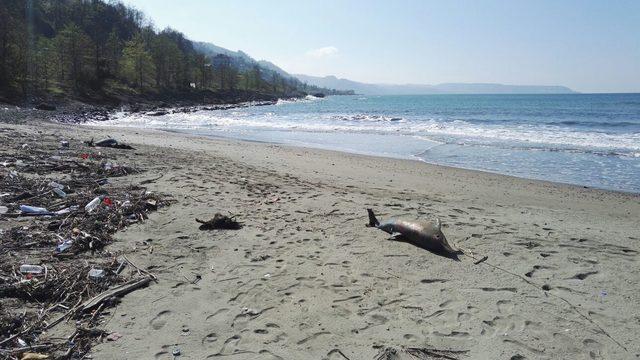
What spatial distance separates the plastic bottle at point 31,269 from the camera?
4.16m

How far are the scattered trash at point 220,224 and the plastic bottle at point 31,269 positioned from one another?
2.14 meters

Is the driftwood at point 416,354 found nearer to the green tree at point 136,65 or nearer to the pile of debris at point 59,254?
the pile of debris at point 59,254

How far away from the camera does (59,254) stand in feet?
15.3

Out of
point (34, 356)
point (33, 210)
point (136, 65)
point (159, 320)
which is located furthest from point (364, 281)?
point (136, 65)

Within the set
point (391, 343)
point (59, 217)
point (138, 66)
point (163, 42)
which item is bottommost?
point (391, 343)

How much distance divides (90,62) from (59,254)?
173 ft

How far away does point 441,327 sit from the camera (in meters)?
3.64

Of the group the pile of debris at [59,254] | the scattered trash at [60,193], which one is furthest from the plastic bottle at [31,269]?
the scattered trash at [60,193]

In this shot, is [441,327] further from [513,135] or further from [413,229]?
[513,135]

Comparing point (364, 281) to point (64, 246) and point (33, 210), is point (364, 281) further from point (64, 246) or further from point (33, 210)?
point (33, 210)

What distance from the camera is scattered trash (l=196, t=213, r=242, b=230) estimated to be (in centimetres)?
600

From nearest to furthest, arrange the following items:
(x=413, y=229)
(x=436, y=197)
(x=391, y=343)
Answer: (x=391, y=343)
(x=413, y=229)
(x=436, y=197)

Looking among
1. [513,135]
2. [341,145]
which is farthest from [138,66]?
[513,135]

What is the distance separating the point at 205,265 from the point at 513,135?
23080 mm
